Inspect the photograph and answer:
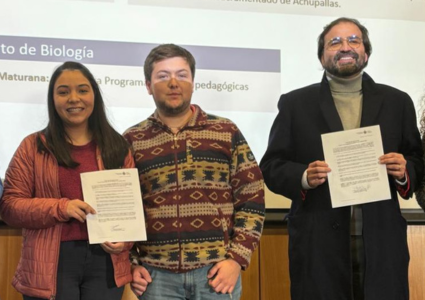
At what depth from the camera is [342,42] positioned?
2330mm

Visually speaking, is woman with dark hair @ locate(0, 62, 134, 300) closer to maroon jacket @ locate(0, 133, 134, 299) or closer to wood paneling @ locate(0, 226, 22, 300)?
maroon jacket @ locate(0, 133, 134, 299)

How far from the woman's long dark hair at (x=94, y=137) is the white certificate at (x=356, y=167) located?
843 millimetres

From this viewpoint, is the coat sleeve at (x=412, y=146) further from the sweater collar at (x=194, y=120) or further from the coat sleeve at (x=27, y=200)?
the coat sleeve at (x=27, y=200)

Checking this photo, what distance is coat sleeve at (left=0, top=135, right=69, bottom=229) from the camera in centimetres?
184

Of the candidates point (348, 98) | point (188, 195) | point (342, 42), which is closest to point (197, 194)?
point (188, 195)

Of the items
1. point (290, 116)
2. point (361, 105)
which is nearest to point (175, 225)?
point (290, 116)

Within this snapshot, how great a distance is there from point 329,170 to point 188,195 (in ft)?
1.98

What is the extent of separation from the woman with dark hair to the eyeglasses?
1.03 meters

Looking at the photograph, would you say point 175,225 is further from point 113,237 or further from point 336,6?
point 336,6

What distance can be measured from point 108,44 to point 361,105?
1.44 m

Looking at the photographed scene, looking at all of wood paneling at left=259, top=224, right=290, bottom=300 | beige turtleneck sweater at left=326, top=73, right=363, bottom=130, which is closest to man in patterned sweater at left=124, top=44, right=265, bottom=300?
beige turtleneck sweater at left=326, top=73, right=363, bottom=130

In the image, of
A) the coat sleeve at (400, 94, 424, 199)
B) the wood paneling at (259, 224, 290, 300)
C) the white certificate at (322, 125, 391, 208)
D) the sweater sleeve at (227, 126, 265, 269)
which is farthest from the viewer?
the wood paneling at (259, 224, 290, 300)

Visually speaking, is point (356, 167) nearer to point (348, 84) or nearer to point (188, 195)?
point (348, 84)
